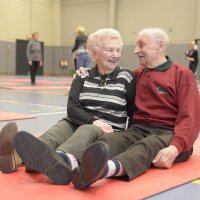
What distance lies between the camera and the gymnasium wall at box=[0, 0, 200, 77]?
1614 cm

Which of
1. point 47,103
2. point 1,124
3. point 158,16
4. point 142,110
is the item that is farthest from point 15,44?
point 142,110

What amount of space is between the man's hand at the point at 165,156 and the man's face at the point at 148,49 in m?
0.56

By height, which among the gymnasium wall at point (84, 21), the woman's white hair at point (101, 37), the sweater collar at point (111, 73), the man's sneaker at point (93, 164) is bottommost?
the man's sneaker at point (93, 164)

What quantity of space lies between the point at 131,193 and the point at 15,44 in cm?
1744

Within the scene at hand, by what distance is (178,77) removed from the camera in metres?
2.30

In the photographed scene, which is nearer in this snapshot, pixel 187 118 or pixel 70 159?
pixel 70 159

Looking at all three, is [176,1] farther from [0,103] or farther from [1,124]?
[1,124]

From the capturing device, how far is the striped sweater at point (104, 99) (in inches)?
91.9

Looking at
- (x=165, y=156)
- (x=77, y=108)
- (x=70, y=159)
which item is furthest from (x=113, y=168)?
(x=77, y=108)

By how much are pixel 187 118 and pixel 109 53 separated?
0.61 metres

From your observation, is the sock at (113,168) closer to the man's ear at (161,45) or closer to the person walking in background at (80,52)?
the man's ear at (161,45)

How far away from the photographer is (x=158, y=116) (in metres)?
2.32

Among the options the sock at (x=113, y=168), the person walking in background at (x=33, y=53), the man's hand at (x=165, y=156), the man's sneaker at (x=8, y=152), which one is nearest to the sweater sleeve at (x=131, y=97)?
the man's hand at (x=165, y=156)

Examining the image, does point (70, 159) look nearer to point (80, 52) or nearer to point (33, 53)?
point (80, 52)
